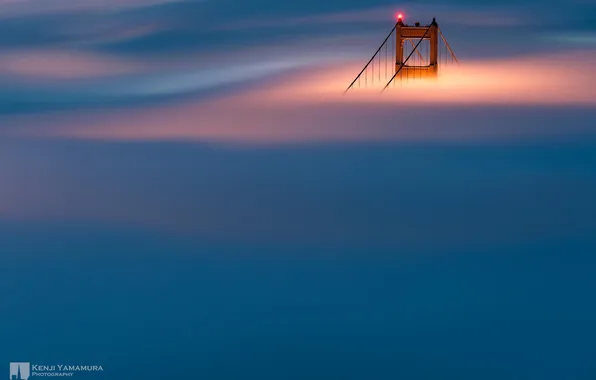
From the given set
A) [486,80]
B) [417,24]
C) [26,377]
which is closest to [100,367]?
[26,377]

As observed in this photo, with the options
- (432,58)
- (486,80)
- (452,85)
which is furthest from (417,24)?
(486,80)

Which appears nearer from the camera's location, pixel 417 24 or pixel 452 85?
pixel 417 24

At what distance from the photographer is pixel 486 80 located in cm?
3872

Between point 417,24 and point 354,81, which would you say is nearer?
point 417,24

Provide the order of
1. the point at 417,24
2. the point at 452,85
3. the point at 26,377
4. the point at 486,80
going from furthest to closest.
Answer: the point at 486,80 < the point at 452,85 < the point at 417,24 < the point at 26,377

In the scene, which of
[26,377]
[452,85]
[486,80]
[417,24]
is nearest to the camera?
[26,377]

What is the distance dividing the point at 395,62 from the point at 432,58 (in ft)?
3.39

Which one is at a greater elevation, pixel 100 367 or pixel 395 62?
pixel 395 62

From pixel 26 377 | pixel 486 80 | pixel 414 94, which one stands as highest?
pixel 486 80

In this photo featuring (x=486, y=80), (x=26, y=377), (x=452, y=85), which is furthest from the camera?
(x=486, y=80)

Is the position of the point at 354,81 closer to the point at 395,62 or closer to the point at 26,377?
the point at 395,62

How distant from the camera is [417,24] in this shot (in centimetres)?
3219

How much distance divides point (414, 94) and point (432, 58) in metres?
1.80

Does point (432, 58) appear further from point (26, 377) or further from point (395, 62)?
point (26, 377)
